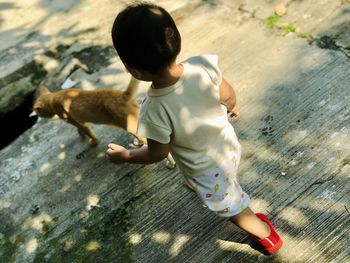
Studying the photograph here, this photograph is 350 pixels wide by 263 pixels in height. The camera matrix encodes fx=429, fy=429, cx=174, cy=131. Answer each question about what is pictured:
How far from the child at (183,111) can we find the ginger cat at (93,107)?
89 centimetres

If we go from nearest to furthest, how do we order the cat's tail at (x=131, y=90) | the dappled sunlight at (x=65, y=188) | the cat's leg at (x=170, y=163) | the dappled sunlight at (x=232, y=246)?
the dappled sunlight at (x=232, y=246) < the cat's tail at (x=131, y=90) < the cat's leg at (x=170, y=163) < the dappled sunlight at (x=65, y=188)

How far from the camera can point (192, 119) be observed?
2066mm

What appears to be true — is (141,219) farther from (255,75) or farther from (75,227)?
(255,75)

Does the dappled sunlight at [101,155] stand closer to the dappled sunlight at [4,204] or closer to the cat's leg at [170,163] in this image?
the cat's leg at [170,163]

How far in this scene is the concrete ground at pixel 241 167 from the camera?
2814 millimetres

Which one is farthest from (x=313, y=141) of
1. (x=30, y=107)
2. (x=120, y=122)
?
(x=30, y=107)

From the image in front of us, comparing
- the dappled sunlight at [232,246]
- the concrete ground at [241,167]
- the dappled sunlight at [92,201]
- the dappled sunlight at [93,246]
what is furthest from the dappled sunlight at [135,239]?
the dappled sunlight at [232,246]

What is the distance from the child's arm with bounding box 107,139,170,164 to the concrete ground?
829 millimetres

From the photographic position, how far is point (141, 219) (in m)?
3.11

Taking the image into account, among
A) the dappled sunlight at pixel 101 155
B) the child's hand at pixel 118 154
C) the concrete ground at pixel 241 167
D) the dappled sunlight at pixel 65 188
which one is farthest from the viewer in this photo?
the dappled sunlight at pixel 101 155

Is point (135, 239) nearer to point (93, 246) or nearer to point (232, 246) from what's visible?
point (93, 246)

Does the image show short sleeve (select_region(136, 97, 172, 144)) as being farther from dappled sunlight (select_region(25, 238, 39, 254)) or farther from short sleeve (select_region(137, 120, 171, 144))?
dappled sunlight (select_region(25, 238, 39, 254))

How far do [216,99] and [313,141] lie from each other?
4.19ft

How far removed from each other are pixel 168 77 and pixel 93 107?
1.66 meters
